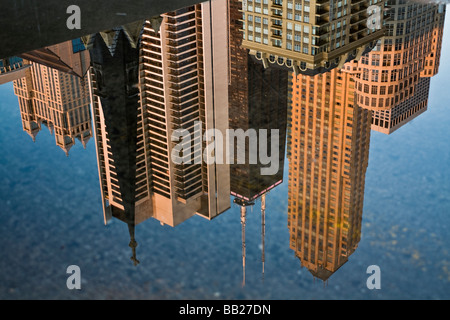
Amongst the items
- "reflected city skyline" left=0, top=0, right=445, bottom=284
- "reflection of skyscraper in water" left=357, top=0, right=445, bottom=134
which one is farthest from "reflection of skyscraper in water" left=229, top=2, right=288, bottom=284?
"reflection of skyscraper in water" left=357, top=0, right=445, bottom=134

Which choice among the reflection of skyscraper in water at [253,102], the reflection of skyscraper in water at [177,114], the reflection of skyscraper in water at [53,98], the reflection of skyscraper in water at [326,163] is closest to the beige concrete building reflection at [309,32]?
the reflection of skyscraper in water at [253,102]

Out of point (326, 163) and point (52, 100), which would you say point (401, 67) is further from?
point (52, 100)

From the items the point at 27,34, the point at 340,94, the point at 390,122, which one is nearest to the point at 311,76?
the point at 340,94

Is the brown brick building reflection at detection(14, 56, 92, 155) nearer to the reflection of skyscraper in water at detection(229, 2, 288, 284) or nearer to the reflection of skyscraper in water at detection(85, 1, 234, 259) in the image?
the reflection of skyscraper in water at detection(85, 1, 234, 259)

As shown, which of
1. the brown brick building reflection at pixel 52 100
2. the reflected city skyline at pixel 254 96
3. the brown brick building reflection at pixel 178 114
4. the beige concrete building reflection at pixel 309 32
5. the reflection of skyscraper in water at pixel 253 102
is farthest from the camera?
the reflection of skyscraper in water at pixel 253 102

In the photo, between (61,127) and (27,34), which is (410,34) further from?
(27,34)
